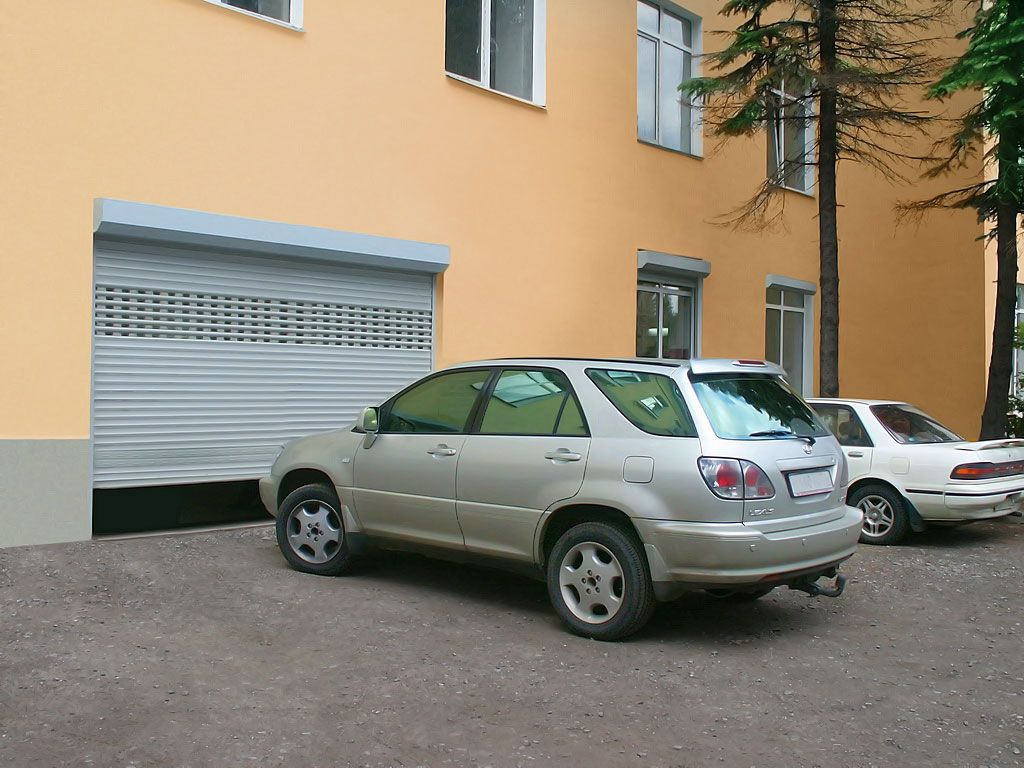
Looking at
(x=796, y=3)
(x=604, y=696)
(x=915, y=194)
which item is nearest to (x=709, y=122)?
(x=796, y=3)

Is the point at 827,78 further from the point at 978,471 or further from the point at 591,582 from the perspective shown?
the point at 591,582

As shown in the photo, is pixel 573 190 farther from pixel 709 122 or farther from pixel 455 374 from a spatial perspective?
pixel 455 374

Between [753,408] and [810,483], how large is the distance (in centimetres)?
56

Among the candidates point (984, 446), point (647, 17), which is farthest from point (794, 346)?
point (984, 446)

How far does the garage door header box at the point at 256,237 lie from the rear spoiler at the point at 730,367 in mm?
4728

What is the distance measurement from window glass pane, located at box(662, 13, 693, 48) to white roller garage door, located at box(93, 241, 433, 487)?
6.14 m

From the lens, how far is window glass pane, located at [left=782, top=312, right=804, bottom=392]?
16.5 meters

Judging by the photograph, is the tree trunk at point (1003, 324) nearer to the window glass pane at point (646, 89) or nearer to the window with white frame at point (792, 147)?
the window with white frame at point (792, 147)

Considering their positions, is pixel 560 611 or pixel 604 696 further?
pixel 560 611

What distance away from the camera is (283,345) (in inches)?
381

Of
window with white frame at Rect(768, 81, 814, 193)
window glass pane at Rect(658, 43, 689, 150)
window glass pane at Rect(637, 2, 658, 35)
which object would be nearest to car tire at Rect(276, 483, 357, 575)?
window glass pane at Rect(658, 43, 689, 150)

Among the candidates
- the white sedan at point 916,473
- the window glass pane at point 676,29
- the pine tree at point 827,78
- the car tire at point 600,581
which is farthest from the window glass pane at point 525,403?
the window glass pane at point 676,29

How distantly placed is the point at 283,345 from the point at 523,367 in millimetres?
3862

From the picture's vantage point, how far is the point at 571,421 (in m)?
6.12
